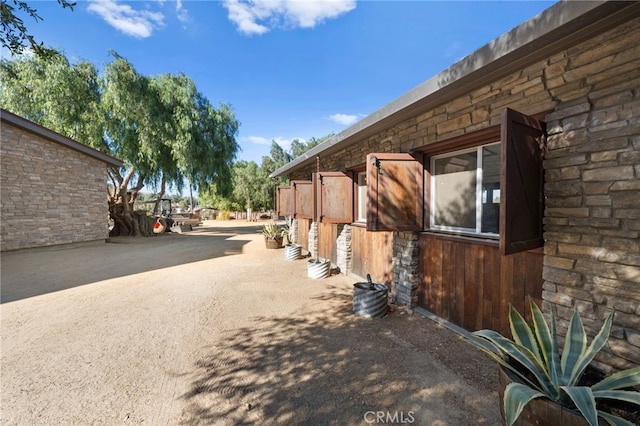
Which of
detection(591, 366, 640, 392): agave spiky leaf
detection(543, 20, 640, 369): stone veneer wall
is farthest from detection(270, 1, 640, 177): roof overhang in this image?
detection(591, 366, 640, 392): agave spiky leaf

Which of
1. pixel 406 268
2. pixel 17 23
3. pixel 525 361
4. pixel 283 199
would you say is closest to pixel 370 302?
pixel 406 268

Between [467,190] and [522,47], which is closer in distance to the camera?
[522,47]

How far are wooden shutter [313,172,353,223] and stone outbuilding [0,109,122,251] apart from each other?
1071 centimetres

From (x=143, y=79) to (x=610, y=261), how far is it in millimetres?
16560

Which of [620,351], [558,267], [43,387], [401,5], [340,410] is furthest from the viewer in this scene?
[401,5]

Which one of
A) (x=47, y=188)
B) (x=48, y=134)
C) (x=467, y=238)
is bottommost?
(x=467, y=238)

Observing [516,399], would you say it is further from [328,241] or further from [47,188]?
[47,188]

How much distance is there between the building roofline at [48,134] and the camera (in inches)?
341

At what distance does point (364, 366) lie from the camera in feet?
8.87

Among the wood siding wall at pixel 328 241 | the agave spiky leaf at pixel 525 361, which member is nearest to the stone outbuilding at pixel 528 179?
the agave spiky leaf at pixel 525 361

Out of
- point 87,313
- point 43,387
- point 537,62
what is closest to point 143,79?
point 87,313

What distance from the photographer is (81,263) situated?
25.5 ft

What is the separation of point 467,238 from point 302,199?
4660 mm

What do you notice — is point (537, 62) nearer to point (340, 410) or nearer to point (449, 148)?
point (449, 148)
